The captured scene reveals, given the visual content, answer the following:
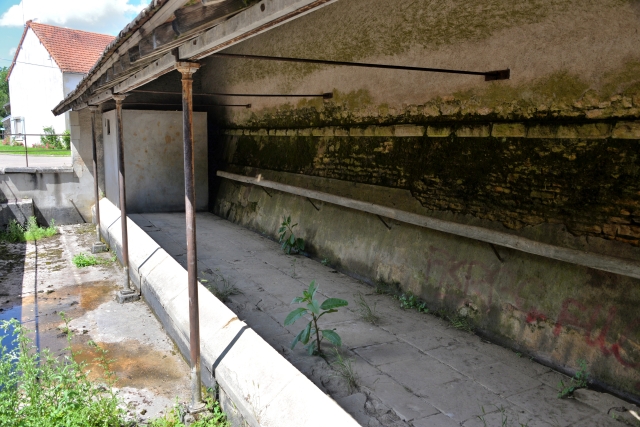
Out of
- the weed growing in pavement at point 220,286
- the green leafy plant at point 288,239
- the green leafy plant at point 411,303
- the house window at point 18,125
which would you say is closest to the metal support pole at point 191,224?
the weed growing in pavement at point 220,286

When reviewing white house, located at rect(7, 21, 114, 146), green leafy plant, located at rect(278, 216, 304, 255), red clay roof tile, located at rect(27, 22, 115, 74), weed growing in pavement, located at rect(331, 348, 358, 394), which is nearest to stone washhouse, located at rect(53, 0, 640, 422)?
A: green leafy plant, located at rect(278, 216, 304, 255)

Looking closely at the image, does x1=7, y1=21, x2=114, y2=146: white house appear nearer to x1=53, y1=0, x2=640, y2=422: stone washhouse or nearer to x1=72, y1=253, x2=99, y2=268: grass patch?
x1=72, y1=253, x2=99, y2=268: grass patch

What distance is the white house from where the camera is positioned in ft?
73.4

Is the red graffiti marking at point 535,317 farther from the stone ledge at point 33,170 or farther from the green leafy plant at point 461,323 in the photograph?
the stone ledge at point 33,170

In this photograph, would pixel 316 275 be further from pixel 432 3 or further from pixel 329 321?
pixel 432 3

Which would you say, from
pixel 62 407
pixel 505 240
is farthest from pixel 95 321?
pixel 505 240

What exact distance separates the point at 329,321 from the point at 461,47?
9.48 ft

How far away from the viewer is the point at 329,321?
189 inches

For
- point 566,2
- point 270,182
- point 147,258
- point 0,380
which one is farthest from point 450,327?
point 270,182

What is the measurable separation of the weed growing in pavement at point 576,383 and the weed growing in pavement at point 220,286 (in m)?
3.30

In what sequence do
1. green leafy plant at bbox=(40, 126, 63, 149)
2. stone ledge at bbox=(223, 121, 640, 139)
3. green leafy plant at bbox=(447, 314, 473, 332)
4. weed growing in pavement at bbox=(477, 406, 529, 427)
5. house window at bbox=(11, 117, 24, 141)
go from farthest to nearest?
house window at bbox=(11, 117, 24, 141) → green leafy plant at bbox=(40, 126, 63, 149) → green leafy plant at bbox=(447, 314, 473, 332) → stone ledge at bbox=(223, 121, 640, 139) → weed growing in pavement at bbox=(477, 406, 529, 427)

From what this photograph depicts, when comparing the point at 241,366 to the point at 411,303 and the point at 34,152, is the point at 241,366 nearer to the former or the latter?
the point at 411,303

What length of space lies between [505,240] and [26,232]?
10.0m

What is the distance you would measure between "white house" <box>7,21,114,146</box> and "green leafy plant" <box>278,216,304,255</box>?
59.6 ft
